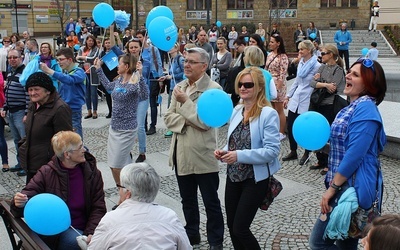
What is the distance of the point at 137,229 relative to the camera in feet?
9.41

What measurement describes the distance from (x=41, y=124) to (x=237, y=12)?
129 feet

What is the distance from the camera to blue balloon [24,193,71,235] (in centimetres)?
338

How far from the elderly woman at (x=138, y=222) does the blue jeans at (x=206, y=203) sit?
137 centimetres

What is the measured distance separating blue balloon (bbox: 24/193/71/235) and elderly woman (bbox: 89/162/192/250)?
54 cm

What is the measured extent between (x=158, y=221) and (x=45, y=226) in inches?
38.3

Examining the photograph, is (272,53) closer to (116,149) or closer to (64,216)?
(116,149)

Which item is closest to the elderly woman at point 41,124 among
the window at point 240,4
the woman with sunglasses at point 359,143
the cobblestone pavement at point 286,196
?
the cobblestone pavement at point 286,196

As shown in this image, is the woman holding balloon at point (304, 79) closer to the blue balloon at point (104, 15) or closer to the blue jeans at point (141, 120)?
the blue jeans at point (141, 120)

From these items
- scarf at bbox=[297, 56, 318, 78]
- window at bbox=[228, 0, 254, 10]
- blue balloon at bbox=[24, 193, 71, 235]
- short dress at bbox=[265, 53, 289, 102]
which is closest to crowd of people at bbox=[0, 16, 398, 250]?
blue balloon at bbox=[24, 193, 71, 235]

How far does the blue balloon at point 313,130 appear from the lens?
11.7 feet

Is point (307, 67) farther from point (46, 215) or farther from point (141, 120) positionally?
point (46, 215)

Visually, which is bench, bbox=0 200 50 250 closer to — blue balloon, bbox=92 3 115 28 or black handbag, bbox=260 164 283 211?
black handbag, bbox=260 164 283 211

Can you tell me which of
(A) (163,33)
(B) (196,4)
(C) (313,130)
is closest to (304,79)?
(A) (163,33)

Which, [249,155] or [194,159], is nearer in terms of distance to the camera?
[249,155]
